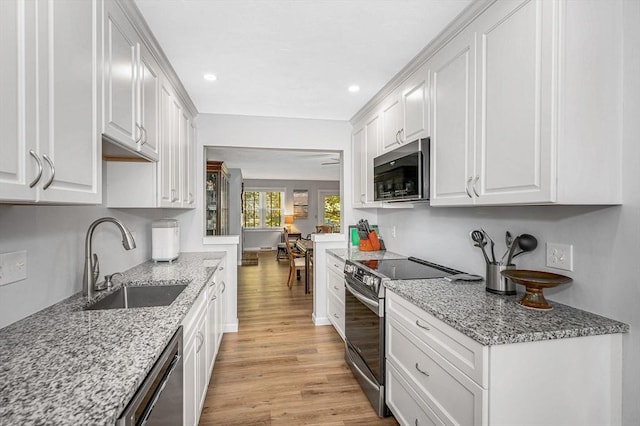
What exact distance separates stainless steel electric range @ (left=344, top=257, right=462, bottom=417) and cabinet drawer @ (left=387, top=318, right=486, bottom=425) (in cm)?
15

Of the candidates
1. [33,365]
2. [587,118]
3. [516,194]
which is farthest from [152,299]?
[587,118]

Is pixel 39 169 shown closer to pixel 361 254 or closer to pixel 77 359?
pixel 77 359

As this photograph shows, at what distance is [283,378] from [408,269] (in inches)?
51.8

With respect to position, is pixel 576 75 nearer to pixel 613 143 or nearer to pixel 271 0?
pixel 613 143

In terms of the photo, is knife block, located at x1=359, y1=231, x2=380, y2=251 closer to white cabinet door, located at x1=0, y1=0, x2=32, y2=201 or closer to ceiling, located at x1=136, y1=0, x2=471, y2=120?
ceiling, located at x1=136, y1=0, x2=471, y2=120

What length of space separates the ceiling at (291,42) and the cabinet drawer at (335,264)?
1.61 meters

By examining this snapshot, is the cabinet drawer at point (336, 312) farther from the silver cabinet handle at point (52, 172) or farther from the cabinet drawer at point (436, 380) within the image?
the silver cabinet handle at point (52, 172)

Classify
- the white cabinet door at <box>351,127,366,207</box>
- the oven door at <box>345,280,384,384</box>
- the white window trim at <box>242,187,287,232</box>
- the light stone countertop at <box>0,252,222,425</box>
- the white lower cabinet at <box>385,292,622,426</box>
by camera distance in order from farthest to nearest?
the white window trim at <box>242,187,287,232</box>, the white cabinet door at <box>351,127,366,207</box>, the oven door at <box>345,280,384,384</box>, the white lower cabinet at <box>385,292,622,426</box>, the light stone countertop at <box>0,252,222,425</box>

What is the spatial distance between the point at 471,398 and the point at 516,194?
0.85 m

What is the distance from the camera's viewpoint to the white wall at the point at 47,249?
1246mm

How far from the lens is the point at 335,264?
3387 mm

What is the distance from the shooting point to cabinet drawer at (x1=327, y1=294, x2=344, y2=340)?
3141mm

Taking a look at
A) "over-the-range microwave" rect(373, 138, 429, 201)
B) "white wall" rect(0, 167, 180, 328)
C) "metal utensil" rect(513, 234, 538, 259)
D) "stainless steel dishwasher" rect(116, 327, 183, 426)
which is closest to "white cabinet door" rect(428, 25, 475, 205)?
"over-the-range microwave" rect(373, 138, 429, 201)

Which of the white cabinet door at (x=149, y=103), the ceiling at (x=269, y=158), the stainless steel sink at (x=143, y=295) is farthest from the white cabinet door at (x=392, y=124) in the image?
the ceiling at (x=269, y=158)
